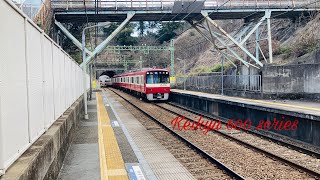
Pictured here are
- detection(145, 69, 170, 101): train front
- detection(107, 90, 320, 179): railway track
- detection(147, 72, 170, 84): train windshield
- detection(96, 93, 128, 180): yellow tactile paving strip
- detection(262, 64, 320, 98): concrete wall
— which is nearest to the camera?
detection(96, 93, 128, 180): yellow tactile paving strip

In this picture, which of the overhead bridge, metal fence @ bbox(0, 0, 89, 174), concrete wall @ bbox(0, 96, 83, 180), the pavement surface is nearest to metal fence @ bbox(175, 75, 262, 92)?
the overhead bridge

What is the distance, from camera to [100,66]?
73.4 meters

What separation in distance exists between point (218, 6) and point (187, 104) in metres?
7.97

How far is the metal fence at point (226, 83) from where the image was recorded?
76.9ft

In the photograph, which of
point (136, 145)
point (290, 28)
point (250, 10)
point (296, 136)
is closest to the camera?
point (136, 145)

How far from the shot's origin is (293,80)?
19.9 meters

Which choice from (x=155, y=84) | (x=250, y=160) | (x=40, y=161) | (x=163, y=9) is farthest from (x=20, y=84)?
(x=155, y=84)

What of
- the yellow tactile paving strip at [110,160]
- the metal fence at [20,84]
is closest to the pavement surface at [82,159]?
the yellow tactile paving strip at [110,160]

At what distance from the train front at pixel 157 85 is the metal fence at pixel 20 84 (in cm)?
2268

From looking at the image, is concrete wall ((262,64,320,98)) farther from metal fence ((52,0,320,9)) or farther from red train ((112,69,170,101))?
red train ((112,69,170,101))

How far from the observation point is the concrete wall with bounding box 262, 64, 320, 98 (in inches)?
714

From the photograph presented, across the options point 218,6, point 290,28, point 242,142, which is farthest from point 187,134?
point 290,28

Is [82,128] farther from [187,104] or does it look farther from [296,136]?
[187,104]

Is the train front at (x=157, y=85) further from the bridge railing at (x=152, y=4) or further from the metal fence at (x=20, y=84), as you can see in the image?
the metal fence at (x=20, y=84)
